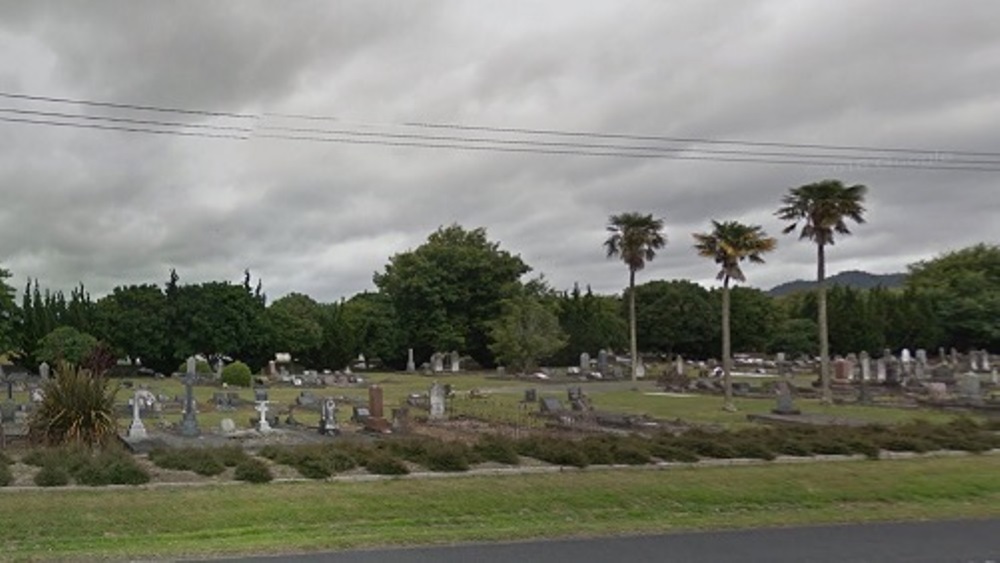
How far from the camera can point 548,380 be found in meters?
61.4

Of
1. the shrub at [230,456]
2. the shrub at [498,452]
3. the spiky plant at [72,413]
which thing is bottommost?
the shrub at [498,452]

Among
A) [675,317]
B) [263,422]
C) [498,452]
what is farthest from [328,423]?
[675,317]

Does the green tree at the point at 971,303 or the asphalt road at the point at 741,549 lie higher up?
the green tree at the point at 971,303

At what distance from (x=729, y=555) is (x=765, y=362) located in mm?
70222

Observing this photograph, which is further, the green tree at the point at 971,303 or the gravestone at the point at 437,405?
the green tree at the point at 971,303

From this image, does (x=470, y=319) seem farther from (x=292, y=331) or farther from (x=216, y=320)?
(x=216, y=320)

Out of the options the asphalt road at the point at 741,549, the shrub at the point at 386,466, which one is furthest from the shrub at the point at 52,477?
the asphalt road at the point at 741,549

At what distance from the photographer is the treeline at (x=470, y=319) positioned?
72.4m

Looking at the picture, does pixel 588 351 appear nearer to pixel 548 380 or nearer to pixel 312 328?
pixel 548 380

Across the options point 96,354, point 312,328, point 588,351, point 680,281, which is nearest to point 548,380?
point 588,351

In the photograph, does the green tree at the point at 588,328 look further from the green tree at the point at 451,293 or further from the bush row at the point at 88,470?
the bush row at the point at 88,470

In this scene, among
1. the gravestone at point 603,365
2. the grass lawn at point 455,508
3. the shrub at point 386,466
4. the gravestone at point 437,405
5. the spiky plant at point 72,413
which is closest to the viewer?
the grass lawn at point 455,508

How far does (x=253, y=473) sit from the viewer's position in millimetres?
14625

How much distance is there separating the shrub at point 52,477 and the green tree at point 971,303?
8321 cm
